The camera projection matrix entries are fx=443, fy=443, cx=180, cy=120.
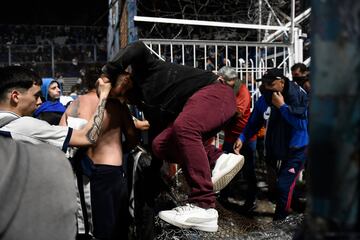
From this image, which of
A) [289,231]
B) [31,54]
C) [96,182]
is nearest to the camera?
[289,231]

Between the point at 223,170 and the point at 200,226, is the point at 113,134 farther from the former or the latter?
the point at 200,226

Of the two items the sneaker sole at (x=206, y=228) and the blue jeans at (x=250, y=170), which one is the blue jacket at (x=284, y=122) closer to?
the blue jeans at (x=250, y=170)

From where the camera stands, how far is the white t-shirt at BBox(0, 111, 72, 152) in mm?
2369

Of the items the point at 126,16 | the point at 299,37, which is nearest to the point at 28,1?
the point at 126,16

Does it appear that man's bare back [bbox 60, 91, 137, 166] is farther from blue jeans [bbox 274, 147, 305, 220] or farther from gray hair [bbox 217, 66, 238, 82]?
gray hair [bbox 217, 66, 238, 82]

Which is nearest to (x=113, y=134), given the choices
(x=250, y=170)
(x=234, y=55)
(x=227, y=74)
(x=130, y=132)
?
(x=130, y=132)

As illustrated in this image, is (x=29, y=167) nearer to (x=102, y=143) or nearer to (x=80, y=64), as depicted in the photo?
(x=102, y=143)

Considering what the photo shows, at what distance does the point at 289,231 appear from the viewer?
99.2 inches

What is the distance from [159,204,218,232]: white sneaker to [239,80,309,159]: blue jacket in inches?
65.8

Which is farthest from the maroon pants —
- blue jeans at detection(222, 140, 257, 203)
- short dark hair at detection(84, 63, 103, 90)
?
blue jeans at detection(222, 140, 257, 203)

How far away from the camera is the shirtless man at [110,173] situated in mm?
3088

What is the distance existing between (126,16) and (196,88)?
5.38 metres

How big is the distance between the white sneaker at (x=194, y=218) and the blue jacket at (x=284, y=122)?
167cm

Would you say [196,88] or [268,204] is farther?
[268,204]
